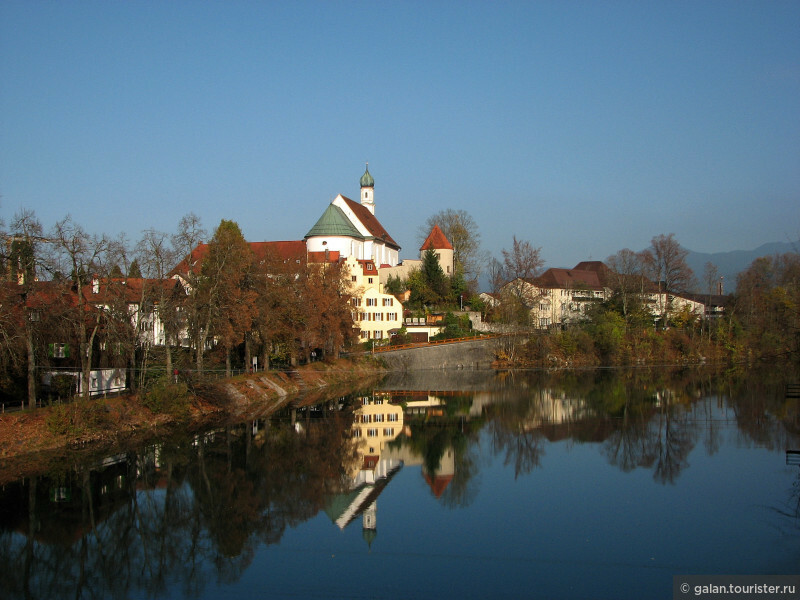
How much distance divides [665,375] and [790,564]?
141ft

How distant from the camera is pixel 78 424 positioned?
26016 millimetres

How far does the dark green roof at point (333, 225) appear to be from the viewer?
251 ft

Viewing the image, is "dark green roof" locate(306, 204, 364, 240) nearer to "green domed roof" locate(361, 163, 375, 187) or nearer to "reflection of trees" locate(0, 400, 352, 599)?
"green domed roof" locate(361, 163, 375, 187)

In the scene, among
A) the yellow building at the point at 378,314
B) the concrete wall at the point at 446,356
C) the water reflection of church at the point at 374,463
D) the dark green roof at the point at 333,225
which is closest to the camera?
the water reflection of church at the point at 374,463

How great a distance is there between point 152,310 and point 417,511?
61.2 feet

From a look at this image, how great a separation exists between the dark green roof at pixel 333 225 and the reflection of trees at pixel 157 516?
5027 cm

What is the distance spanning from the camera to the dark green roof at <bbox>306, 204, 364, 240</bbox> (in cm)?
7644

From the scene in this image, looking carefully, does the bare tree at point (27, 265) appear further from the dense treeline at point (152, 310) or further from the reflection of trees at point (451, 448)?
the reflection of trees at point (451, 448)

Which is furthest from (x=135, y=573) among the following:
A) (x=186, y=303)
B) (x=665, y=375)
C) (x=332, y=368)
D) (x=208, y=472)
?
(x=665, y=375)

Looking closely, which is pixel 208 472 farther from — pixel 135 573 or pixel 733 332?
pixel 733 332

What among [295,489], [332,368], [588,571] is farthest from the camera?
[332,368]

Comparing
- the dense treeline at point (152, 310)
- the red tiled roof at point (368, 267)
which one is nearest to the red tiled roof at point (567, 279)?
the red tiled roof at point (368, 267)

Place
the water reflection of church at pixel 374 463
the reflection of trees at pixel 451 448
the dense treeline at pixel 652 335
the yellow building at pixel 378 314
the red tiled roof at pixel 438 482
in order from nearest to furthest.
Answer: the water reflection of church at pixel 374 463, the reflection of trees at pixel 451 448, the red tiled roof at pixel 438 482, the dense treeline at pixel 652 335, the yellow building at pixel 378 314

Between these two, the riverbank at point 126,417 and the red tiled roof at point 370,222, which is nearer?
the riverbank at point 126,417
